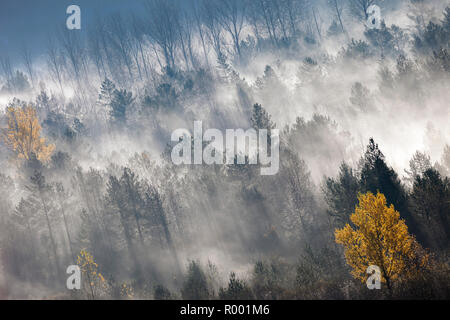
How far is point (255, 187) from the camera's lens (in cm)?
3519

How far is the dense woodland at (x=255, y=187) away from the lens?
2080 centimetres

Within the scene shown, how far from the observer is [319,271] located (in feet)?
71.9

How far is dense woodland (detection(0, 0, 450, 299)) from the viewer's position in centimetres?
2080

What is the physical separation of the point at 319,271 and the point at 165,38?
210 ft

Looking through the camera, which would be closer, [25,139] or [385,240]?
[385,240]
